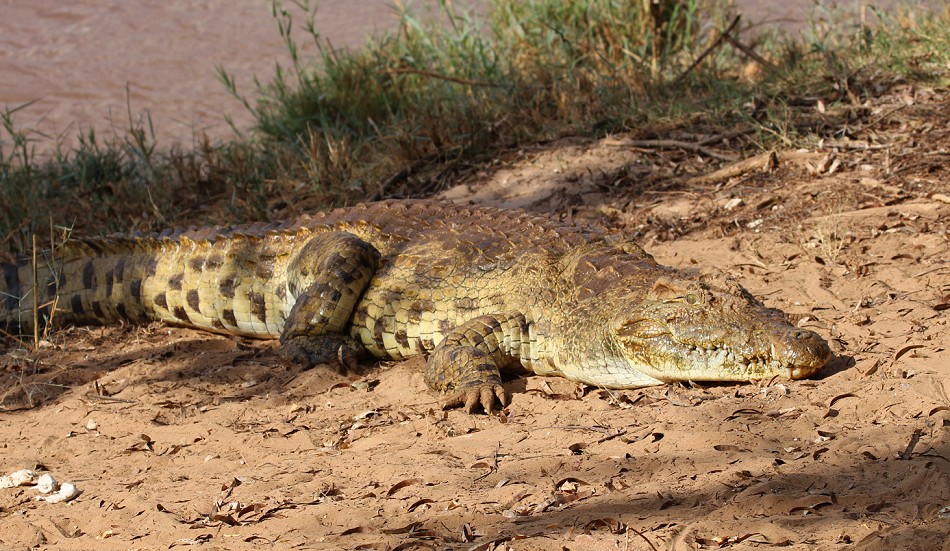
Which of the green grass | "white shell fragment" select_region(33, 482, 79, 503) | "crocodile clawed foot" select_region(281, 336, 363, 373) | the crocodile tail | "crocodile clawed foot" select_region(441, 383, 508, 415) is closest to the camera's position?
"white shell fragment" select_region(33, 482, 79, 503)

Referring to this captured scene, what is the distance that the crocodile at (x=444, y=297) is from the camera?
417 centimetres

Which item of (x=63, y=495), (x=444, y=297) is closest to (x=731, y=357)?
(x=444, y=297)

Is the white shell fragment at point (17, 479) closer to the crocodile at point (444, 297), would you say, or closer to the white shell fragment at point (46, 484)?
the white shell fragment at point (46, 484)

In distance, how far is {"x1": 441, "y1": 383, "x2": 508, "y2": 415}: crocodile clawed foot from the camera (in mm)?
4328

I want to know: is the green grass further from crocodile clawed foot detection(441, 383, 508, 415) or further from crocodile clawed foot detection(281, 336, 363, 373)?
crocodile clawed foot detection(441, 383, 508, 415)

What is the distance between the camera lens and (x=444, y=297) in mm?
5109

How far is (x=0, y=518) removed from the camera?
12.2ft

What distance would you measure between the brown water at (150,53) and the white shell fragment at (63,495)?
634cm

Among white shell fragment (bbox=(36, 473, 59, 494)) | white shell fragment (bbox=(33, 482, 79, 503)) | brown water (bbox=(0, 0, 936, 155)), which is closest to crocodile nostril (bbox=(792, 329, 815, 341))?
white shell fragment (bbox=(33, 482, 79, 503))

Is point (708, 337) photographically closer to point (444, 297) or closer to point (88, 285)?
point (444, 297)

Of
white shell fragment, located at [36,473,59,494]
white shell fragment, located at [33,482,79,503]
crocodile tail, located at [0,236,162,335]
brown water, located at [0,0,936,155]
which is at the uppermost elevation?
brown water, located at [0,0,936,155]

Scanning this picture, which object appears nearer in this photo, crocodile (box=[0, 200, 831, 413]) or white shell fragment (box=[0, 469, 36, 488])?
white shell fragment (box=[0, 469, 36, 488])

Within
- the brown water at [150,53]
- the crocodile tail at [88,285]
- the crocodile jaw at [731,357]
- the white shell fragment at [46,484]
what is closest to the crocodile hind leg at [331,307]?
the crocodile tail at [88,285]

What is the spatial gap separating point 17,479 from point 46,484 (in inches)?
6.6
